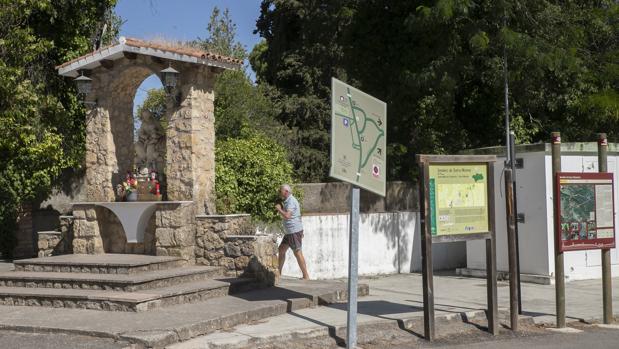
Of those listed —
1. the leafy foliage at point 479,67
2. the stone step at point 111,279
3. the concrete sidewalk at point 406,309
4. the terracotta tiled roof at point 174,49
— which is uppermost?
the leafy foliage at point 479,67

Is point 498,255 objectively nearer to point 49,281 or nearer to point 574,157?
point 574,157

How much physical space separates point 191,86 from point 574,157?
25.1 ft

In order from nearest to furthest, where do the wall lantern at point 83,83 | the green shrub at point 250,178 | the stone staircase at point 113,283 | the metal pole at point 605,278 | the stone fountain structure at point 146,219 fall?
the stone staircase at point 113,283 → the metal pole at point 605,278 → the stone fountain structure at point 146,219 → the wall lantern at point 83,83 → the green shrub at point 250,178

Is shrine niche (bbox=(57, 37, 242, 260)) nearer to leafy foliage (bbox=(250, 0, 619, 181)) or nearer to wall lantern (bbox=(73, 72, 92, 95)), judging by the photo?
wall lantern (bbox=(73, 72, 92, 95))

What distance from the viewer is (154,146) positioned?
45.5 feet

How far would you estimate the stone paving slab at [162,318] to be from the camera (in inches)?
328

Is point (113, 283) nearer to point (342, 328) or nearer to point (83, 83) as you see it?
point (342, 328)

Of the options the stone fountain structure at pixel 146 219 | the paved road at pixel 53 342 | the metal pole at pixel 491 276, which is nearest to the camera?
the paved road at pixel 53 342

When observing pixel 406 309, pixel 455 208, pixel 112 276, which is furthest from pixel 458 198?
pixel 112 276

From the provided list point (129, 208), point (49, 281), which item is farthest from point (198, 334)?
point (129, 208)

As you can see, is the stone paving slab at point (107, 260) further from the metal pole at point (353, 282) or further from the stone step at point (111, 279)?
the metal pole at point (353, 282)

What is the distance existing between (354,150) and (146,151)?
252 inches

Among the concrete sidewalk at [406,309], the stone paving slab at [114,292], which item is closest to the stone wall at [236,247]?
the stone paving slab at [114,292]

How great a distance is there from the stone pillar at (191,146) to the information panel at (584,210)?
5738 millimetres
